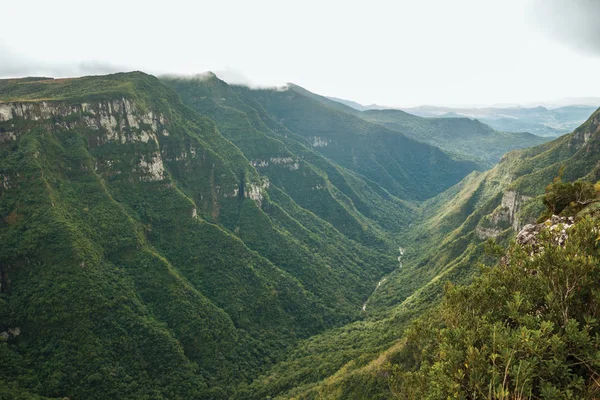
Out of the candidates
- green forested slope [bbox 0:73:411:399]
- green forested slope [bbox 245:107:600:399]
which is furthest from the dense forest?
green forested slope [bbox 245:107:600:399]

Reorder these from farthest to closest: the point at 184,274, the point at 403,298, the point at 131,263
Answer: the point at 403,298 < the point at 184,274 < the point at 131,263

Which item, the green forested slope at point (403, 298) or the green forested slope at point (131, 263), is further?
the green forested slope at point (131, 263)

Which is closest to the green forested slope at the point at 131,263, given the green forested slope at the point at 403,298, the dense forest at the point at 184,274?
the dense forest at the point at 184,274

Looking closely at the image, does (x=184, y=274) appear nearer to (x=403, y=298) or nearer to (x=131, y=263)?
(x=131, y=263)

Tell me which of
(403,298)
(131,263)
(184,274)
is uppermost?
(131,263)

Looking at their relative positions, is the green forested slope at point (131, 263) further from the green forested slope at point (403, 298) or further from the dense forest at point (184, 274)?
the green forested slope at point (403, 298)

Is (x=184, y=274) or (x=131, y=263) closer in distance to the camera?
(x=131, y=263)

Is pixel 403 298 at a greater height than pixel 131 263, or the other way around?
pixel 131 263

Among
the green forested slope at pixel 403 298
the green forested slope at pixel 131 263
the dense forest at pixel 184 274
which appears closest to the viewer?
the dense forest at pixel 184 274

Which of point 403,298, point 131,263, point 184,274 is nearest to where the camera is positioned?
point 131,263

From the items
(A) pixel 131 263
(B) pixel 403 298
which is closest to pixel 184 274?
(A) pixel 131 263

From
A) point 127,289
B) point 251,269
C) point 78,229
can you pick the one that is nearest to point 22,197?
point 78,229
